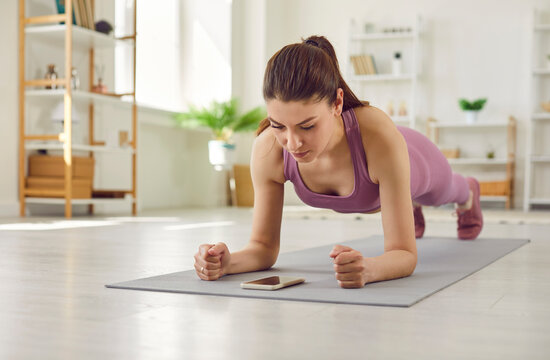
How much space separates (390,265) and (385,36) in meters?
5.61

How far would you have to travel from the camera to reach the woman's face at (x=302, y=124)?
4.18 ft

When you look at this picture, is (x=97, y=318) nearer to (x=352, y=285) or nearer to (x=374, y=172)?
(x=352, y=285)

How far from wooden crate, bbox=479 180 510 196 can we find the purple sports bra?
15.9 feet

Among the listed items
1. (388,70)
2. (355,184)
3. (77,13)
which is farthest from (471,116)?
(355,184)

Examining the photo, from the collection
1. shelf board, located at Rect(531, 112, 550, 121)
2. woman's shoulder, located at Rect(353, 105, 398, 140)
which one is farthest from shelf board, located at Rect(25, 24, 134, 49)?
shelf board, located at Rect(531, 112, 550, 121)

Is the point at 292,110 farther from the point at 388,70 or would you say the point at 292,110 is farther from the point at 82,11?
the point at 388,70

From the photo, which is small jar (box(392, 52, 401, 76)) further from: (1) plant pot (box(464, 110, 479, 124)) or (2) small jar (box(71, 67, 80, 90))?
(2) small jar (box(71, 67, 80, 90))

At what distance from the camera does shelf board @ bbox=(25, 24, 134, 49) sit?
14.3ft

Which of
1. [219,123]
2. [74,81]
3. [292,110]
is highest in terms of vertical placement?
[74,81]

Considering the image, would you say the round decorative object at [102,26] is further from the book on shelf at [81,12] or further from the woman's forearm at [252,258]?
the woman's forearm at [252,258]

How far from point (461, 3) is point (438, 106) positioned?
1.06m

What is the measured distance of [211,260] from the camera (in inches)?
58.4

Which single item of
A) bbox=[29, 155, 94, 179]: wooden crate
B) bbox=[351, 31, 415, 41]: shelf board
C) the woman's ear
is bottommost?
bbox=[29, 155, 94, 179]: wooden crate

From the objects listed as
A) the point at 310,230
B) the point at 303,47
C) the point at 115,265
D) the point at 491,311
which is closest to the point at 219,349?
the point at 491,311
